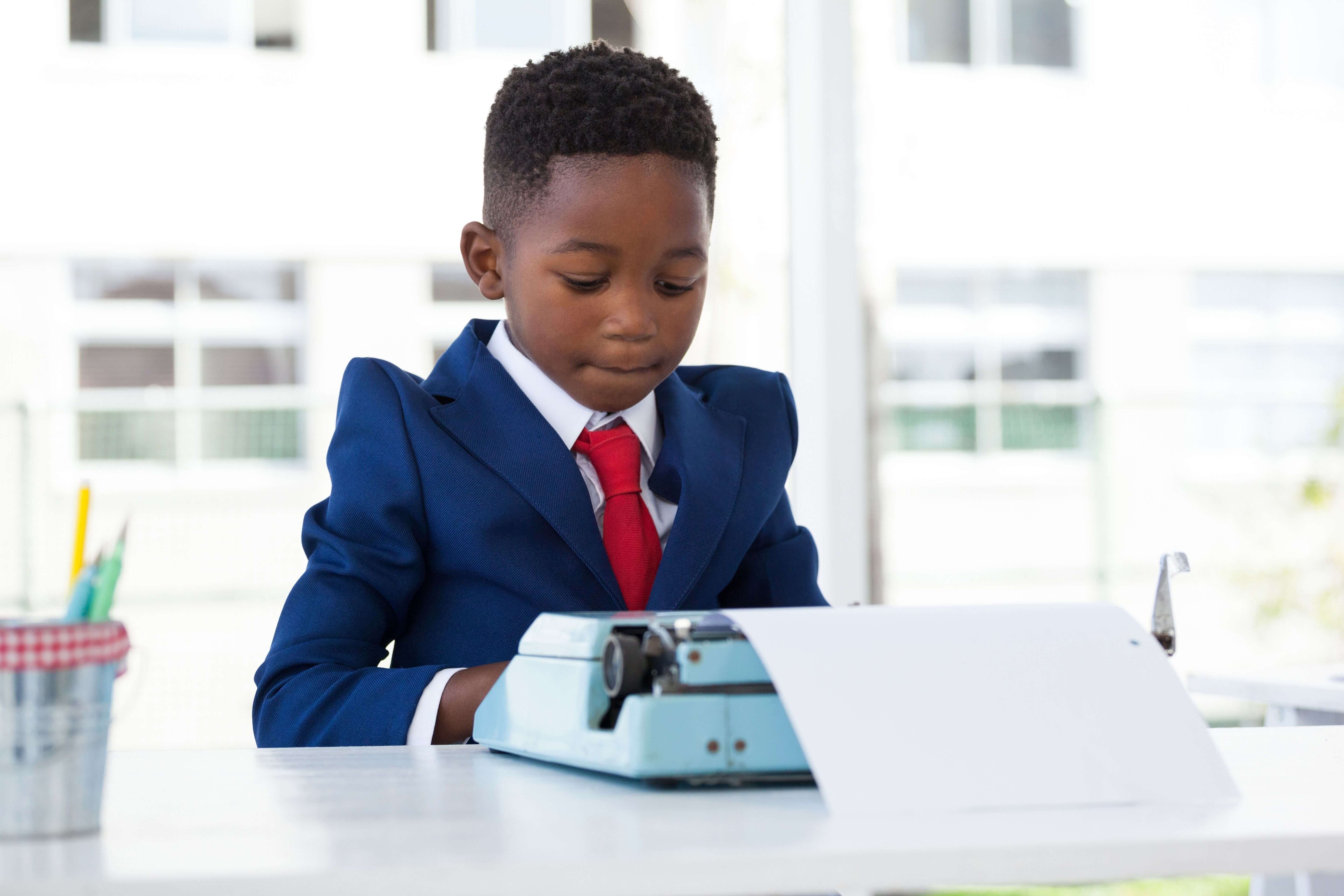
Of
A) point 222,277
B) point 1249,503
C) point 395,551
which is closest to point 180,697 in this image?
point 222,277

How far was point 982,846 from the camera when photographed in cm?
55

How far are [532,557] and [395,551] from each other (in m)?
0.10

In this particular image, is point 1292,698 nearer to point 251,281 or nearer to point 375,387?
point 375,387

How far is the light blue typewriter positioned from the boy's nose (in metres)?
0.34

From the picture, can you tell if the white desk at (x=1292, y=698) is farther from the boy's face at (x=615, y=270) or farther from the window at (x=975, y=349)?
the window at (x=975, y=349)

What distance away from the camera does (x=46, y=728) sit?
0.59 metres

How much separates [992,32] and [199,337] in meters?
3.37

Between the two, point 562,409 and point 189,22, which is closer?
point 562,409

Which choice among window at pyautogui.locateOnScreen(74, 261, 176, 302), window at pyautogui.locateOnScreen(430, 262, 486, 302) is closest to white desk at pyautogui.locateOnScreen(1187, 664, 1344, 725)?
window at pyautogui.locateOnScreen(430, 262, 486, 302)

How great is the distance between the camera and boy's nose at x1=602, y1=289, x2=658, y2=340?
104cm

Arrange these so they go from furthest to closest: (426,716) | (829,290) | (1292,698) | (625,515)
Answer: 1. (829,290)
2. (1292,698)
3. (625,515)
4. (426,716)

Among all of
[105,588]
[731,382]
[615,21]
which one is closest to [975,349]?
[615,21]

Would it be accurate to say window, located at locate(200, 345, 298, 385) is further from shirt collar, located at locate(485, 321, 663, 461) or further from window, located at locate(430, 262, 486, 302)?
shirt collar, located at locate(485, 321, 663, 461)

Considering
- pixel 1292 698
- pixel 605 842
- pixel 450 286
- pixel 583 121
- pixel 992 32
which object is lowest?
pixel 1292 698
